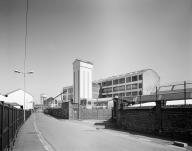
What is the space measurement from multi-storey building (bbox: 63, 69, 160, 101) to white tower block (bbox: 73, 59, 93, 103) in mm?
7361

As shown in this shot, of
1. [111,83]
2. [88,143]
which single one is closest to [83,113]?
[88,143]

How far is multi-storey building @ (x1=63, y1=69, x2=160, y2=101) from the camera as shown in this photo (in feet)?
277

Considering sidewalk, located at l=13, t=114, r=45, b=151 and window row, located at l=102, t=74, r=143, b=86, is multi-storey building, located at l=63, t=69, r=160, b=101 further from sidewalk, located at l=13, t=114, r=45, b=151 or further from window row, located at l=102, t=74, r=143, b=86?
sidewalk, located at l=13, t=114, r=45, b=151

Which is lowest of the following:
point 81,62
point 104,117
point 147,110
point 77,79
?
point 104,117

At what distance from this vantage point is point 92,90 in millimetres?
103688

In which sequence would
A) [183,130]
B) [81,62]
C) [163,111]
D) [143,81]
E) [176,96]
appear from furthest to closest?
[81,62]
[143,81]
[176,96]
[163,111]
[183,130]

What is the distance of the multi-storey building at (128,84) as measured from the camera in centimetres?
8456

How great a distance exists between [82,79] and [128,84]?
700 inches

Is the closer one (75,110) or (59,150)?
(59,150)

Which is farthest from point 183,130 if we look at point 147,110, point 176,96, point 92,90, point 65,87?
point 65,87

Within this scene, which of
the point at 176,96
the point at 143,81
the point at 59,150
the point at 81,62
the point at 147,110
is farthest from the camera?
the point at 81,62

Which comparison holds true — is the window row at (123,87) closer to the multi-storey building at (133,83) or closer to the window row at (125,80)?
the multi-storey building at (133,83)

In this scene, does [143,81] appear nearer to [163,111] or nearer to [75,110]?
[75,110]

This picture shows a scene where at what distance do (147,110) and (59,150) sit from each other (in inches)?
444
